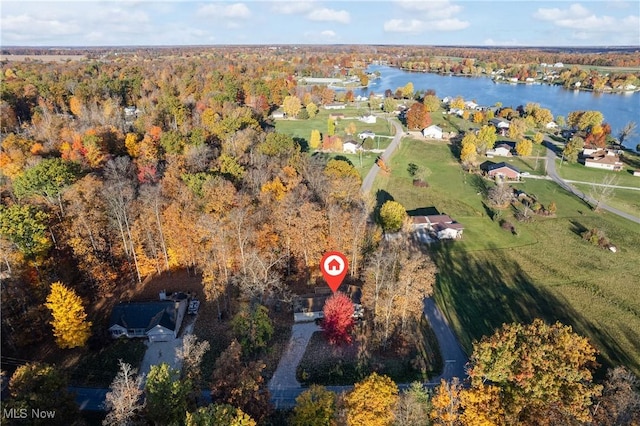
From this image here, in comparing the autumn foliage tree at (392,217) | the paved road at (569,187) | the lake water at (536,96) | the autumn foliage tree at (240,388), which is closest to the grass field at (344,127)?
the autumn foliage tree at (392,217)

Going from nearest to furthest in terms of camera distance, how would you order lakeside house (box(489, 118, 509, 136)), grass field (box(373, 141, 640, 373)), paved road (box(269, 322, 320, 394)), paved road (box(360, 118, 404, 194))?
paved road (box(269, 322, 320, 394))
grass field (box(373, 141, 640, 373))
paved road (box(360, 118, 404, 194))
lakeside house (box(489, 118, 509, 136))

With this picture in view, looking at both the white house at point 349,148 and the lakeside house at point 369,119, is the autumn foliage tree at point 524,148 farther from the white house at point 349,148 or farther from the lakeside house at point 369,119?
the lakeside house at point 369,119

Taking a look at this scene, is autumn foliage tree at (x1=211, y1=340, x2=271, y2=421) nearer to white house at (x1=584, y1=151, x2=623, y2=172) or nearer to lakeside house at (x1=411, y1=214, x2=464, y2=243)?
lakeside house at (x1=411, y1=214, x2=464, y2=243)

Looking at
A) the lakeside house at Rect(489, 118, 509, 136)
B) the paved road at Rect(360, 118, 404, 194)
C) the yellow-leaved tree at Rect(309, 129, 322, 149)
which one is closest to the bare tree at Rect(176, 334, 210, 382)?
the paved road at Rect(360, 118, 404, 194)

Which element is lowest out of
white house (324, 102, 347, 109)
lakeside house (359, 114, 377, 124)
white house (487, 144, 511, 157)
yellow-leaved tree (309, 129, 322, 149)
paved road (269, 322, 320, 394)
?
paved road (269, 322, 320, 394)

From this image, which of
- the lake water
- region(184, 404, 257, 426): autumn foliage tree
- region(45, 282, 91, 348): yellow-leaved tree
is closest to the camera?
region(184, 404, 257, 426): autumn foliage tree

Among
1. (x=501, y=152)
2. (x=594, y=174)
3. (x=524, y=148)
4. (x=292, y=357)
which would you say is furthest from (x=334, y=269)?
(x=524, y=148)

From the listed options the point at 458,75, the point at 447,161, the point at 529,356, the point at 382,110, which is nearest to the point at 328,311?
the point at 529,356
